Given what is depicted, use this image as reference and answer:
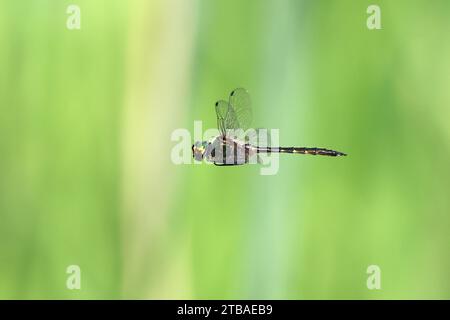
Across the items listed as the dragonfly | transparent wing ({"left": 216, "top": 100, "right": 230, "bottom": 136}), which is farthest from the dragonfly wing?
transparent wing ({"left": 216, "top": 100, "right": 230, "bottom": 136})

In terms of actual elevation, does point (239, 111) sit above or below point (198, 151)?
above

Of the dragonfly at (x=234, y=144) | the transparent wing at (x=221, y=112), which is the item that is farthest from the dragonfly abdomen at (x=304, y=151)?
the transparent wing at (x=221, y=112)

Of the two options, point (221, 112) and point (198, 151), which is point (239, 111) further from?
point (198, 151)

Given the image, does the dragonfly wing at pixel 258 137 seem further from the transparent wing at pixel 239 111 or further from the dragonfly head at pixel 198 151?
the dragonfly head at pixel 198 151

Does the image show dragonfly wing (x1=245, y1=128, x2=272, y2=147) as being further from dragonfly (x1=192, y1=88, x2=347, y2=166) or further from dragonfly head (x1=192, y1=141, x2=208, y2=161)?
dragonfly head (x1=192, y1=141, x2=208, y2=161)

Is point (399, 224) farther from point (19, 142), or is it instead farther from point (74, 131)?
point (19, 142)

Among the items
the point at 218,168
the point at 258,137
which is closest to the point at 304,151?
the point at 258,137

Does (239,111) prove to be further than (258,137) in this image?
No
